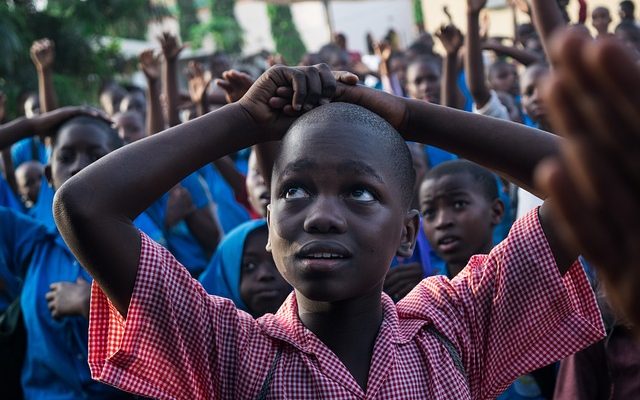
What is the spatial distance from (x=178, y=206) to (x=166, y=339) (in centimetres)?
258

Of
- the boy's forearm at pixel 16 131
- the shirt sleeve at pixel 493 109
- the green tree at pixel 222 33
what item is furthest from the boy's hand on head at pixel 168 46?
the green tree at pixel 222 33

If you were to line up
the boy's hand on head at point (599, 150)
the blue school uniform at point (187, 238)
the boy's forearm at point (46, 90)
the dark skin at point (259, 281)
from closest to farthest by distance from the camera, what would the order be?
the boy's hand on head at point (599, 150)
the dark skin at point (259, 281)
the blue school uniform at point (187, 238)
the boy's forearm at point (46, 90)

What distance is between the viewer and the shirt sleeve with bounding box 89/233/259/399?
167 cm

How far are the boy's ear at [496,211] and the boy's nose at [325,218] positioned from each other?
171cm

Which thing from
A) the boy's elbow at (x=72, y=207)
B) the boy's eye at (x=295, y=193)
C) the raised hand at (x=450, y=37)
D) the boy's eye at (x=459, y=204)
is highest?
the boy's elbow at (x=72, y=207)

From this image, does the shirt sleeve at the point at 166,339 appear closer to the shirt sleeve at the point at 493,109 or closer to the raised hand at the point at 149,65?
the shirt sleeve at the point at 493,109

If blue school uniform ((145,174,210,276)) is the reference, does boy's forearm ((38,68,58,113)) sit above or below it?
above

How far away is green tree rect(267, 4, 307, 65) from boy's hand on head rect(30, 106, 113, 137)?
74.4 feet

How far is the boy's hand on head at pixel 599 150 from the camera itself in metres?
0.68

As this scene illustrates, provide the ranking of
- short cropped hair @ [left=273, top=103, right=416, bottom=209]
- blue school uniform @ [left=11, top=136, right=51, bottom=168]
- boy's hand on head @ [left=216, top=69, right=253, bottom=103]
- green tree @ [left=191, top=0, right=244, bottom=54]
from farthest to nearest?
green tree @ [left=191, top=0, right=244, bottom=54] < blue school uniform @ [left=11, top=136, right=51, bottom=168] < boy's hand on head @ [left=216, top=69, right=253, bottom=103] < short cropped hair @ [left=273, top=103, right=416, bottom=209]

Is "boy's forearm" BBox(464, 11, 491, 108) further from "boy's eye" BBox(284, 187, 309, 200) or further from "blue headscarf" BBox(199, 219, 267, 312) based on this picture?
"boy's eye" BBox(284, 187, 309, 200)

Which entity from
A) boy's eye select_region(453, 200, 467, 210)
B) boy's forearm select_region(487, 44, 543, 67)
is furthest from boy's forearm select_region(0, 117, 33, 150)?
boy's forearm select_region(487, 44, 543, 67)

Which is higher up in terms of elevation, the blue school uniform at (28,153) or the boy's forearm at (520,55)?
the boy's forearm at (520,55)

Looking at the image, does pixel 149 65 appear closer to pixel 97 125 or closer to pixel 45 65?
pixel 45 65
